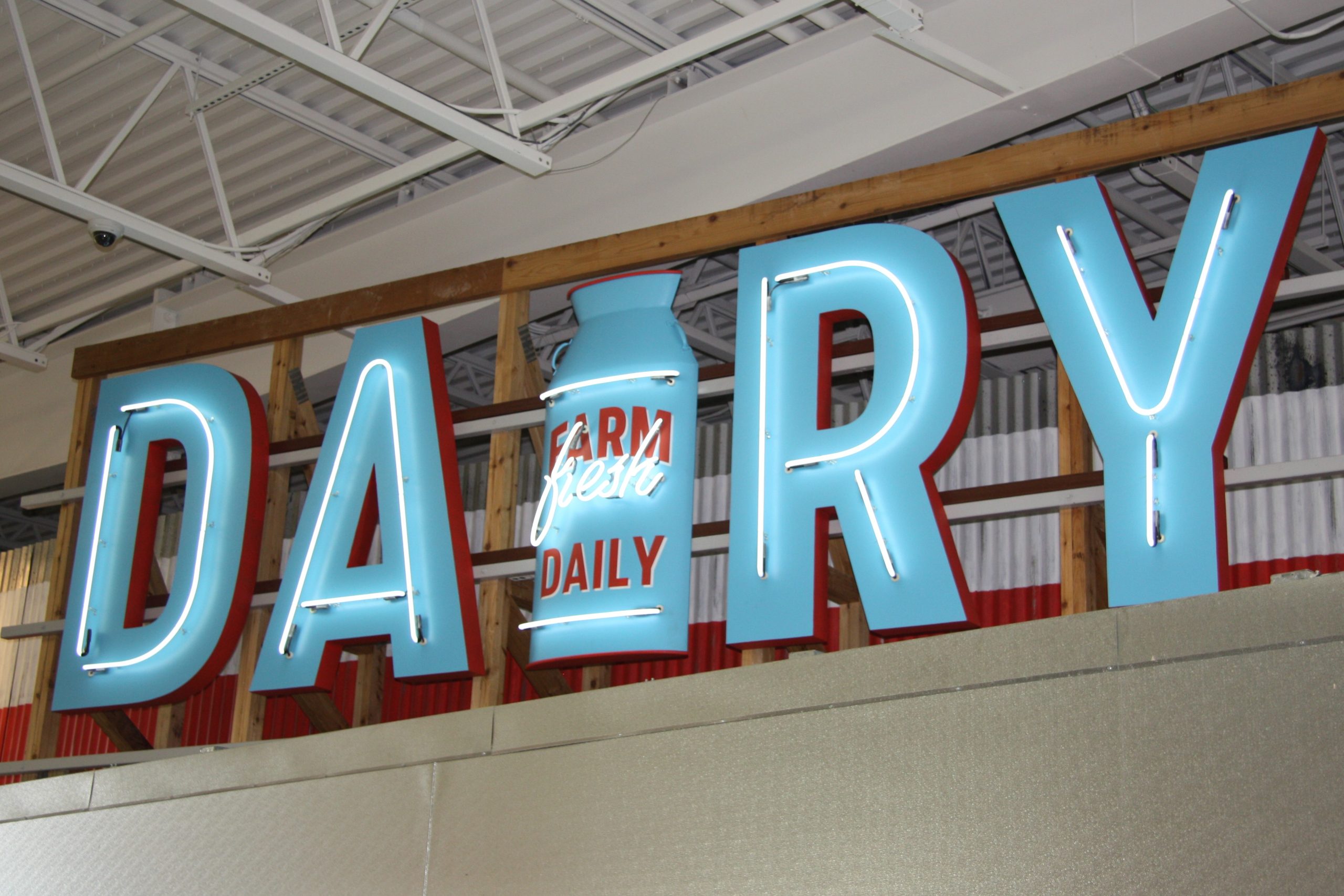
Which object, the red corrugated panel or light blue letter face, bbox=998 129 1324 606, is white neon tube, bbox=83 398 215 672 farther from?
the red corrugated panel

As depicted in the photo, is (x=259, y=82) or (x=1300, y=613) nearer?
(x=1300, y=613)

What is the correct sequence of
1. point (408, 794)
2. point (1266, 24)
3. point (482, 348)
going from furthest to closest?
point (482, 348) → point (1266, 24) → point (408, 794)

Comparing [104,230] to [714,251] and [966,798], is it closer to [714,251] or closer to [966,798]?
[714,251]

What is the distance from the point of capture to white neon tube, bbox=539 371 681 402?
18.7 ft

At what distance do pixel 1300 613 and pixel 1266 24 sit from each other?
126 inches

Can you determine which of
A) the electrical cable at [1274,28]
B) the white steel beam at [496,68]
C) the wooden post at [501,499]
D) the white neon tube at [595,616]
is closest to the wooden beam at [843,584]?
the white neon tube at [595,616]

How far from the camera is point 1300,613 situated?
3436mm

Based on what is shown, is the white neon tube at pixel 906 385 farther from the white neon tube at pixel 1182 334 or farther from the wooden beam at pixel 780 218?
the white neon tube at pixel 1182 334

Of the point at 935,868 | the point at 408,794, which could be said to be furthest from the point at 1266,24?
the point at 408,794

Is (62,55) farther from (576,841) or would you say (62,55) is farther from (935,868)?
(935,868)

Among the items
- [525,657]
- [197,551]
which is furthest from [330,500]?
[525,657]

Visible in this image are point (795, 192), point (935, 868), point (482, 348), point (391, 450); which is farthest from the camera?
point (482, 348)

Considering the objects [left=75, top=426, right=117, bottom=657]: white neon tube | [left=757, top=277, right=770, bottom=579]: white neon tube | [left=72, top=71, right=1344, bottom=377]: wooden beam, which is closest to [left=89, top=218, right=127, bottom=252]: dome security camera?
[left=72, top=71, right=1344, bottom=377]: wooden beam

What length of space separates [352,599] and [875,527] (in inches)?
88.3
